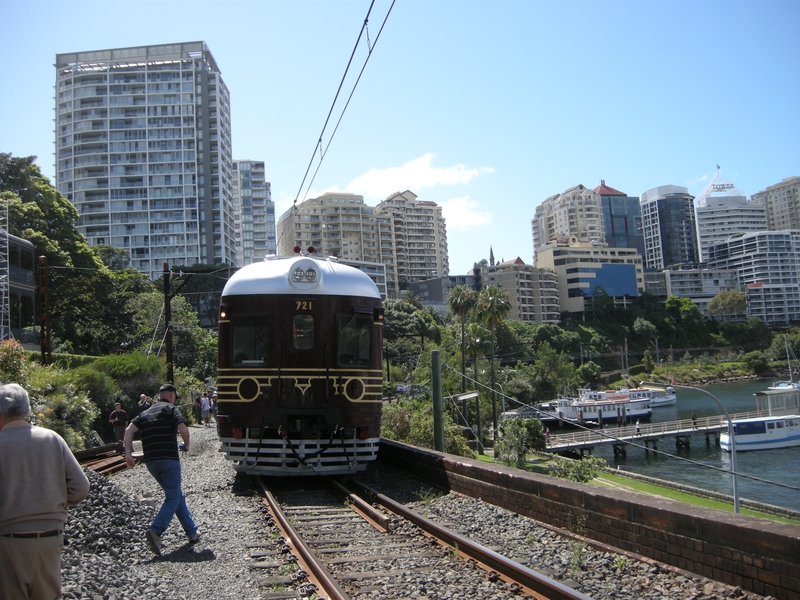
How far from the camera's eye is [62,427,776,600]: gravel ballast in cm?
550

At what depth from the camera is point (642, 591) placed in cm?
533

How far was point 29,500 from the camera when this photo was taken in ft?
13.5

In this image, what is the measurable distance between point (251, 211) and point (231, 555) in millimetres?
140559

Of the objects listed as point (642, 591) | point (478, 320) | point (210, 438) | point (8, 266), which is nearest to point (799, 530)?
point (642, 591)

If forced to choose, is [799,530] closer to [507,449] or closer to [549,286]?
[507,449]

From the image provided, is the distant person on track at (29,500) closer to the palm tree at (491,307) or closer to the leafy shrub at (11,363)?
the leafy shrub at (11,363)

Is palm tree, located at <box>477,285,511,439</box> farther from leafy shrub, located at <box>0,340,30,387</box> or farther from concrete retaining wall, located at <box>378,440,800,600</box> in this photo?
concrete retaining wall, located at <box>378,440,800,600</box>

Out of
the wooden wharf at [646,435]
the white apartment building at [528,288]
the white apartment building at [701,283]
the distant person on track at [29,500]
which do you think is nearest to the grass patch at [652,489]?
the wooden wharf at [646,435]

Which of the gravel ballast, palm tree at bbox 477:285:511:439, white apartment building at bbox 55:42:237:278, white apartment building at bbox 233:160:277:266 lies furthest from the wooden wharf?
white apartment building at bbox 233:160:277:266

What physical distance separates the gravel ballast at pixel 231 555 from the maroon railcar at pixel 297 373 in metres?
0.97

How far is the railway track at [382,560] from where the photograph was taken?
5.55 metres

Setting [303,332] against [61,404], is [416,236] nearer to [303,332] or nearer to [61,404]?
[61,404]

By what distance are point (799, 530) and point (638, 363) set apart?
120m

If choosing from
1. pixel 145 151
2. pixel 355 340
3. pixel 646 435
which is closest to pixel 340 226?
pixel 145 151
